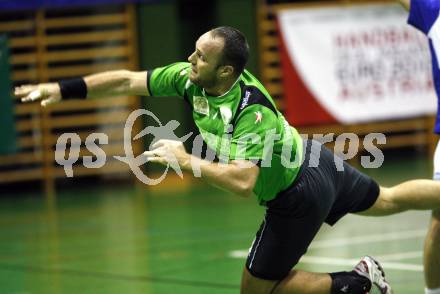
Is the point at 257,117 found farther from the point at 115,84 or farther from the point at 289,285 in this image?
the point at 115,84

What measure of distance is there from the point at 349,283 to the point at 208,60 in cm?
165

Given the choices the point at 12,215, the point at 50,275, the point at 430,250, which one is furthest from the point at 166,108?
the point at 430,250

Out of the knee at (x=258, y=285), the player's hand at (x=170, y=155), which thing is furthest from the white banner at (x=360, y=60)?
the player's hand at (x=170, y=155)

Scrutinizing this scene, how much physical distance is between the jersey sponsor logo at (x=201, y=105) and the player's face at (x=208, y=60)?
15 centimetres

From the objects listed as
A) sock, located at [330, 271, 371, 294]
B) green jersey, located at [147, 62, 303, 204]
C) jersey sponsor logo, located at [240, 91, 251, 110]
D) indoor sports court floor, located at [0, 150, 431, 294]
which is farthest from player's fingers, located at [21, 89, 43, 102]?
indoor sports court floor, located at [0, 150, 431, 294]

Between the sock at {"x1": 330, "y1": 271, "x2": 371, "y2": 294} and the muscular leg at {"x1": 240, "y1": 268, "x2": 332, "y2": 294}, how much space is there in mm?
57

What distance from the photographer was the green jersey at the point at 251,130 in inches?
250

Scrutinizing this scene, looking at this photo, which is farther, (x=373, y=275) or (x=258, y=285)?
(x=373, y=275)

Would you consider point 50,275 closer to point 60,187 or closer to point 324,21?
point 60,187

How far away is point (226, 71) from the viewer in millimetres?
6434

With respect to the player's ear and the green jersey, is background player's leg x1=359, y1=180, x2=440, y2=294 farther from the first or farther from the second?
the player's ear

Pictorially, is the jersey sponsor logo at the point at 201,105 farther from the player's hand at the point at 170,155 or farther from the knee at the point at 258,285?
the knee at the point at 258,285

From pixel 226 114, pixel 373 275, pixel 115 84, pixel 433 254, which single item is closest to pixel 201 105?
pixel 226 114

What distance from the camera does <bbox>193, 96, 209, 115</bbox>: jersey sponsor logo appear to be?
21.6 ft
